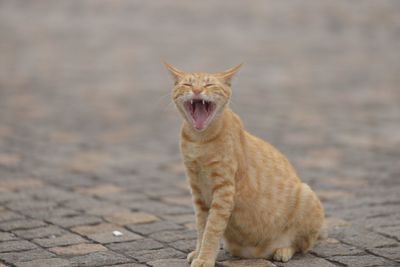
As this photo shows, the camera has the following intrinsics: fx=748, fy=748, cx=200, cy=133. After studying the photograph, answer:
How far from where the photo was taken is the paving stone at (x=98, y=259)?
4.48m

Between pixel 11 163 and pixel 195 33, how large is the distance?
9.39 m

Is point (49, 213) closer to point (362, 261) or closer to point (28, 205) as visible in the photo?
point (28, 205)

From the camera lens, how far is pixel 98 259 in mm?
4562

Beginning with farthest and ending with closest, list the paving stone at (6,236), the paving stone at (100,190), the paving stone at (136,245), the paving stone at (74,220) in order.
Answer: the paving stone at (100,190) → the paving stone at (74,220) → the paving stone at (6,236) → the paving stone at (136,245)

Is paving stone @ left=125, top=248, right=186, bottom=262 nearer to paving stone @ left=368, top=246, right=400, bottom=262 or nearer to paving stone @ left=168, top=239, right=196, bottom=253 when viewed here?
paving stone @ left=168, top=239, right=196, bottom=253

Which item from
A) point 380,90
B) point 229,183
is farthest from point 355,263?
point 380,90

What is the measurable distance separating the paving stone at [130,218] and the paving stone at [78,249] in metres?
0.65

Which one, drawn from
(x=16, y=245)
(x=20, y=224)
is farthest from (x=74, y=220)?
(x=16, y=245)

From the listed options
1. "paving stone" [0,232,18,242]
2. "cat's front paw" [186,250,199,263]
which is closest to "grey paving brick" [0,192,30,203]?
"paving stone" [0,232,18,242]

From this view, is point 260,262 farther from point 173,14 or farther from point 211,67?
point 173,14

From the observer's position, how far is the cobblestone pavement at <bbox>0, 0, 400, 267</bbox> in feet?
16.9

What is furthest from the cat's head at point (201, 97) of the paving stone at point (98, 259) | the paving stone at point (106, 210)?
the paving stone at point (106, 210)

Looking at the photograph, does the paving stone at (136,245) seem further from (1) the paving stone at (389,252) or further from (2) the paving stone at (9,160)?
(2) the paving stone at (9,160)

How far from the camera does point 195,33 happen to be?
644 inches
